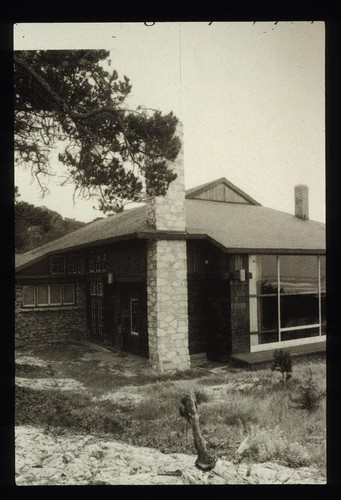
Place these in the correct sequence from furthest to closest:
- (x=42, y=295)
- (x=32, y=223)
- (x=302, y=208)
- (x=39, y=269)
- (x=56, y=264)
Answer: (x=302, y=208), (x=42, y=295), (x=56, y=264), (x=39, y=269), (x=32, y=223)

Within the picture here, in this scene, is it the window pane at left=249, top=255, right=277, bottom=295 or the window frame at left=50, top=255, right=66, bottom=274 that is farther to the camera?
the window frame at left=50, top=255, right=66, bottom=274

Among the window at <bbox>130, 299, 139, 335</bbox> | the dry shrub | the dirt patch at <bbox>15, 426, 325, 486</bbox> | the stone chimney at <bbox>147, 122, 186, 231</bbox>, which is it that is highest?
the stone chimney at <bbox>147, 122, 186, 231</bbox>

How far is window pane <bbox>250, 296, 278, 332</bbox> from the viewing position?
33.0ft

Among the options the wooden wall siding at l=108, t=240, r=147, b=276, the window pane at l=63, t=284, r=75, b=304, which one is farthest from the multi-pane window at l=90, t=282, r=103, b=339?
the wooden wall siding at l=108, t=240, r=147, b=276

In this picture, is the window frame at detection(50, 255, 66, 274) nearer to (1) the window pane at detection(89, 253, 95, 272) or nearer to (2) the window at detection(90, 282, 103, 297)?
(1) the window pane at detection(89, 253, 95, 272)

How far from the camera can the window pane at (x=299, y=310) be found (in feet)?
34.6

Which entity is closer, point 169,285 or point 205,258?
point 169,285

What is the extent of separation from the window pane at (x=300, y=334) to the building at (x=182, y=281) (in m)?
0.03

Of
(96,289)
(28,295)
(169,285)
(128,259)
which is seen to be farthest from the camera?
(96,289)

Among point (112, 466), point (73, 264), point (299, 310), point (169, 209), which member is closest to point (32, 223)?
point (169, 209)

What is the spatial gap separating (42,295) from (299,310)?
768 centimetres

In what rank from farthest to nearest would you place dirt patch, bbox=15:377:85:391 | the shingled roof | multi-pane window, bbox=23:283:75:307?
1. multi-pane window, bbox=23:283:75:307
2. the shingled roof
3. dirt patch, bbox=15:377:85:391

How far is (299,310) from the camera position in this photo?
35.4ft

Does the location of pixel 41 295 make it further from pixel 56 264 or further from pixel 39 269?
pixel 39 269
